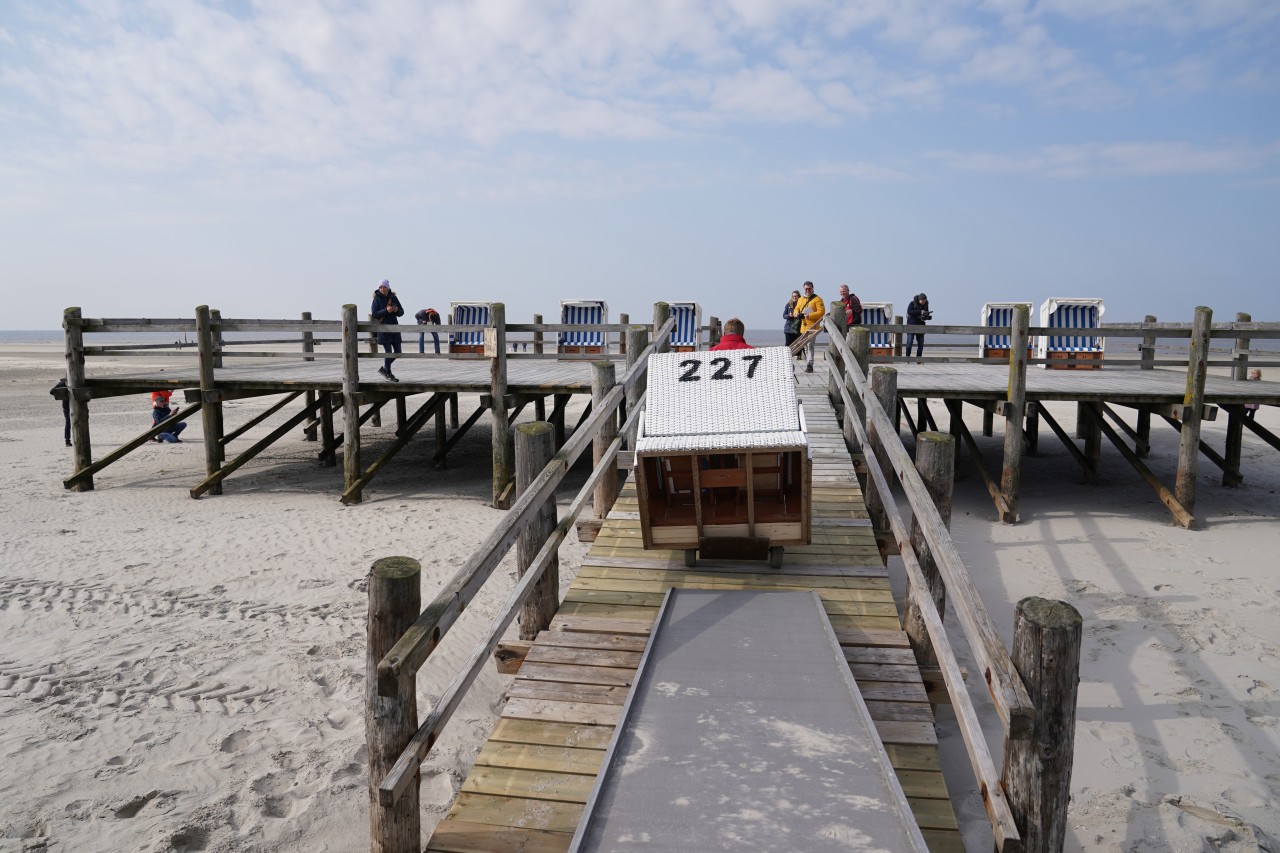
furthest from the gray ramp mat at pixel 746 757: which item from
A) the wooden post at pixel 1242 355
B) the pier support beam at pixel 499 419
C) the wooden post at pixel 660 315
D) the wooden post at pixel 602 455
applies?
the wooden post at pixel 1242 355

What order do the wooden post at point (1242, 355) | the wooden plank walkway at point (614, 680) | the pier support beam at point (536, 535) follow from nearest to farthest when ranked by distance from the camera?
the wooden plank walkway at point (614, 680), the pier support beam at point (536, 535), the wooden post at point (1242, 355)

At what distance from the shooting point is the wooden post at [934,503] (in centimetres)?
444

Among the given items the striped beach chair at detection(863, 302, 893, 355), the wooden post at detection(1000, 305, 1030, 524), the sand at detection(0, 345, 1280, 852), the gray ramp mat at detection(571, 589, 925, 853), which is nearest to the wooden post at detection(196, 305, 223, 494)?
the sand at detection(0, 345, 1280, 852)

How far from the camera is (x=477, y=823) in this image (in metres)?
3.10

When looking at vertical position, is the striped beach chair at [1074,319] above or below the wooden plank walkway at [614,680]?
above

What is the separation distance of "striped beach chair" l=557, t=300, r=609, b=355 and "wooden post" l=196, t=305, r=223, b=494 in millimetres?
6581

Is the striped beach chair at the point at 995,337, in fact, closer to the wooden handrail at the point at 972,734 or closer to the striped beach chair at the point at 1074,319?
the striped beach chair at the point at 1074,319

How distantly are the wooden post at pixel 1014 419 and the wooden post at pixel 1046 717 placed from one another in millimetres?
8439

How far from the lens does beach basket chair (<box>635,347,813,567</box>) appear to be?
4.64 meters

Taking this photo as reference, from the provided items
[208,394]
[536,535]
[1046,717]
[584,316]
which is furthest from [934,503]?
[584,316]

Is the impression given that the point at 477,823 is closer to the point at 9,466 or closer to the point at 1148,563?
the point at 1148,563

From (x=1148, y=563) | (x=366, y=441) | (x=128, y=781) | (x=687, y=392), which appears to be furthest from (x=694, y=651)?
(x=366, y=441)

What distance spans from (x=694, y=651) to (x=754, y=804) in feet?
4.19

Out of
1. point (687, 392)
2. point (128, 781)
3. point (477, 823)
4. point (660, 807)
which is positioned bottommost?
point (128, 781)
